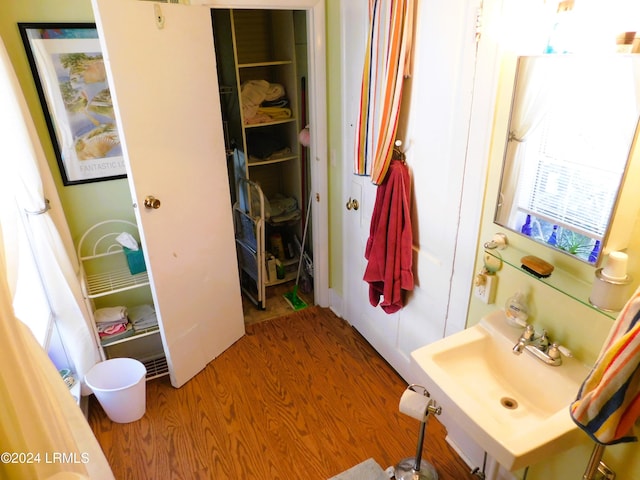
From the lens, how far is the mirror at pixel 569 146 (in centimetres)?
110

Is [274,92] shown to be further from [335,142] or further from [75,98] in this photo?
[75,98]

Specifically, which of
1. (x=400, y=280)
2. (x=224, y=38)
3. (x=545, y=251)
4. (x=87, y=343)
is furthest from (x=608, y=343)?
(x=224, y=38)

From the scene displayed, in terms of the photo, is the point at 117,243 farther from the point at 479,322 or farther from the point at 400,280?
the point at 479,322

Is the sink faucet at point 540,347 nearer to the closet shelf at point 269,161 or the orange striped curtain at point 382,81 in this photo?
the orange striped curtain at point 382,81

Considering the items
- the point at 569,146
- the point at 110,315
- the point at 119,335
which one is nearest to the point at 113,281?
the point at 110,315

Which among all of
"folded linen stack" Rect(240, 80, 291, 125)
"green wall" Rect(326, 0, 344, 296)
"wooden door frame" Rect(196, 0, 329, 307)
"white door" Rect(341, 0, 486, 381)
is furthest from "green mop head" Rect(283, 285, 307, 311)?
"folded linen stack" Rect(240, 80, 291, 125)

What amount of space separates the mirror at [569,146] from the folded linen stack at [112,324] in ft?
6.60

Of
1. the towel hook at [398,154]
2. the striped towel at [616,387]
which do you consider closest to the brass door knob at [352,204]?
the towel hook at [398,154]

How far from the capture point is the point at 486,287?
1.64m

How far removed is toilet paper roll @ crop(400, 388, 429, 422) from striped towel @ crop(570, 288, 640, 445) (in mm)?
668

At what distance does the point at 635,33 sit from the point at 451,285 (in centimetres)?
110

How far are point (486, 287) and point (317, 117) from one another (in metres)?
1.47

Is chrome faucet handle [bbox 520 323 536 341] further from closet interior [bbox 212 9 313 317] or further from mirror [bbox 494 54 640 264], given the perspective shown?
closet interior [bbox 212 9 313 317]

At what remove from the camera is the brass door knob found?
2.46 meters
